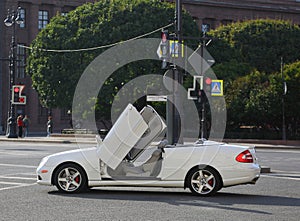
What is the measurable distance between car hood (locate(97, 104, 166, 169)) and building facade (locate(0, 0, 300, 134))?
59.5 m

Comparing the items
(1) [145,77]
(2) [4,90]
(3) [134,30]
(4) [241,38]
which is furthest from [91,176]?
(2) [4,90]

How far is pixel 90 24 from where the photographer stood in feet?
190

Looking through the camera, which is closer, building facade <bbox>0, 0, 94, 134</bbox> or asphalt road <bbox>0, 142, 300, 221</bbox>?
asphalt road <bbox>0, 142, 300, 221</bbox>

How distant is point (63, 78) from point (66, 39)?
369 centimetres

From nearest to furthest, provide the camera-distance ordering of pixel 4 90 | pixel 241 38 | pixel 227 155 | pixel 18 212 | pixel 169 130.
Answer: pixel 18 212 → pixel 227 155 → pixel 169 130 → pixel 241 38 → pixel 4 90

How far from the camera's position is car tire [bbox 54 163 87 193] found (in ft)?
45.6

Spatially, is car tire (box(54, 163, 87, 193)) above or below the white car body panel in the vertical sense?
below

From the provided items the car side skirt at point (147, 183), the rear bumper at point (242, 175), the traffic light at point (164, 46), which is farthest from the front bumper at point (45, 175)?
the traffic light at point (164, 46)

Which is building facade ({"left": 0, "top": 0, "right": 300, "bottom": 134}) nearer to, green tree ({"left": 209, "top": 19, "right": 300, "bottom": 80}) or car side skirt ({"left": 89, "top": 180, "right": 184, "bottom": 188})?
green tree ({"left": 209, "top": 19, "right": 300, "bottom": 80})

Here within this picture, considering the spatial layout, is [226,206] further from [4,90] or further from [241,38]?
[4,90]

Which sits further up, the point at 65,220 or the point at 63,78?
the point at 63,78

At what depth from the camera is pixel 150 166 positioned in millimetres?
13930

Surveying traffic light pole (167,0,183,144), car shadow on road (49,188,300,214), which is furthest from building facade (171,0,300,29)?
car shadow on road (49,188,300,214)

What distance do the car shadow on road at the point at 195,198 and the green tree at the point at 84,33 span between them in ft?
136
